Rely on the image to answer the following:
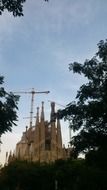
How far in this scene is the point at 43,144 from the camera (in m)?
80.6

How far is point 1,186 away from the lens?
1938 inches

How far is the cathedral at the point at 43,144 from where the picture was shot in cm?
7819

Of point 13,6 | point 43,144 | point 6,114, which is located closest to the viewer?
point 13,6

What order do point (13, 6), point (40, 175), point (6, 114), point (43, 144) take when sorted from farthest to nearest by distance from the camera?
point (43, 144)
point (40, 175)
point (6, 114)
point (13, 6)

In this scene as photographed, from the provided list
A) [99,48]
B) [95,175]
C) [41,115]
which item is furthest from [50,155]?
[99,48]

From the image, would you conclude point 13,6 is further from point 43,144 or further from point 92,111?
point 43,144

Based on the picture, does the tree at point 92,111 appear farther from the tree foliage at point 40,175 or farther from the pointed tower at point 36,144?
the pointed tower at point 36,144

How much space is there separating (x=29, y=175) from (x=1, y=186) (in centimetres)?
423

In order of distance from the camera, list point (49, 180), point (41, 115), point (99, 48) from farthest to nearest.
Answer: point (41, 115) → point (49, 180) → point (99, 48)

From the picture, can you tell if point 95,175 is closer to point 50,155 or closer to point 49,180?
point 49,180

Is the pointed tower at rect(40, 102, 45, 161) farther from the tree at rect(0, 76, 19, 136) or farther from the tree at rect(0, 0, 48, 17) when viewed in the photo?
the tree at rect(0, 0, 48, 17)

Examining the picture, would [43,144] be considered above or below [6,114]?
above

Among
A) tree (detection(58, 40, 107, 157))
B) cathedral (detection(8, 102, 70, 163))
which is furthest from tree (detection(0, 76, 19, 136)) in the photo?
cathedral (detection(8, 102, 70, 163))

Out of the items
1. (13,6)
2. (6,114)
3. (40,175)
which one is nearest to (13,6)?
(13,6)
